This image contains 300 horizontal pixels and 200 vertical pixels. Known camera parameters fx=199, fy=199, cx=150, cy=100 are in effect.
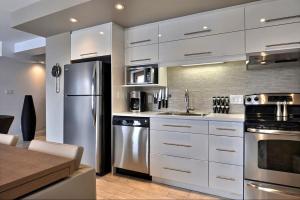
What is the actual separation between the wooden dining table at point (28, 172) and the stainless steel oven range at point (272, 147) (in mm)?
1695

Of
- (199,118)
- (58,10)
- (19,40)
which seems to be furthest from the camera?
(19,40)

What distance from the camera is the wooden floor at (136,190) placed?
216cm

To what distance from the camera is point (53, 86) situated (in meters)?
3.33

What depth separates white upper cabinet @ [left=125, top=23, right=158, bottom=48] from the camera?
2.74 m

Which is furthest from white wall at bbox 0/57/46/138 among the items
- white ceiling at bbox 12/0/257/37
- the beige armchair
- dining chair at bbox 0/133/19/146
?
the beige armchair

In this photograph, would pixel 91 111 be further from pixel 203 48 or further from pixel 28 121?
pixel 28 121

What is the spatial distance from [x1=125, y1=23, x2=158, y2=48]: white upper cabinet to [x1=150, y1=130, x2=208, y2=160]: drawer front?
1.26 meters

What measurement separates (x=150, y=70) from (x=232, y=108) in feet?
3.93

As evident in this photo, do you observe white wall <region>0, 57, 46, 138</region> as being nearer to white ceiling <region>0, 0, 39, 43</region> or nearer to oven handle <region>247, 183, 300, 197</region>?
white ceiling <region>0, 0, 39, 43</region>

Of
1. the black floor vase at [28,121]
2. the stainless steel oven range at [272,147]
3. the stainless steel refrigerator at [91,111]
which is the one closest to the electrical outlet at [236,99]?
the stainless steel oven range at [272,147]

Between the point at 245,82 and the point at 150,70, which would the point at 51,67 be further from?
the point at 245,82

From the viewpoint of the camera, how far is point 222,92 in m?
2.64

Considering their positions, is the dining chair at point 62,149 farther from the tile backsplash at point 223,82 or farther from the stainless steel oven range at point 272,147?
the tile backsplash at point 223,82

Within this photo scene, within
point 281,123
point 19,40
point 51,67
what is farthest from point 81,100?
point 19,40
